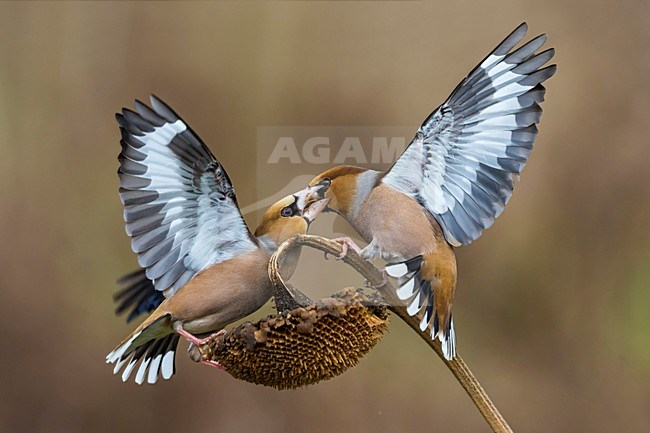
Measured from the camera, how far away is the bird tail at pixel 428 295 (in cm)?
100

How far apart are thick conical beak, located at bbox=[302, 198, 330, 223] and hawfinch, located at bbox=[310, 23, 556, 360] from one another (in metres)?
0.01

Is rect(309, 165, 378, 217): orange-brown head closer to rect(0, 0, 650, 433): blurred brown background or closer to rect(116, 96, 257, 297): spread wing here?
rect(116, 96, 257, 297): spread wing

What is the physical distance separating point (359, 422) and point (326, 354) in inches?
42.9

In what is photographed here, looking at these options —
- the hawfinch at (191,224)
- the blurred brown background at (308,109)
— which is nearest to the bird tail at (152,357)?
the hawfinch at (191,224)

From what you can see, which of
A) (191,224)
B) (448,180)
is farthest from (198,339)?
(448,180)

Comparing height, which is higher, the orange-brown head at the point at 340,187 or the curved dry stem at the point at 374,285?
the orange-brown head at the point at 340,187

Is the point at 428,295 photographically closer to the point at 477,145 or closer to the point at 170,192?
the point at 477,145

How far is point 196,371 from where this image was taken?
2.08 meters

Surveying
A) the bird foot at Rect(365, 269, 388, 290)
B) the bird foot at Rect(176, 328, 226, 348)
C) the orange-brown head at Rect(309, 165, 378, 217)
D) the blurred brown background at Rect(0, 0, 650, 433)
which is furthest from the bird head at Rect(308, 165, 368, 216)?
the blurred brown background at Rect(0, 0, 650, 433)

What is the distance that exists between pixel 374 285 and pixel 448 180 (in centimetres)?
19

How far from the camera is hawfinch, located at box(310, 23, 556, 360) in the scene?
102 cm

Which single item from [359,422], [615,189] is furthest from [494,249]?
[359,422]

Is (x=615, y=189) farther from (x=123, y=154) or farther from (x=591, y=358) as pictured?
(x=123, y=154)

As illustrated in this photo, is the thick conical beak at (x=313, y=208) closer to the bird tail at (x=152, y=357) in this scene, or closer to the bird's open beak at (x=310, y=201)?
the bird's open beak at (x=310, y=201)
